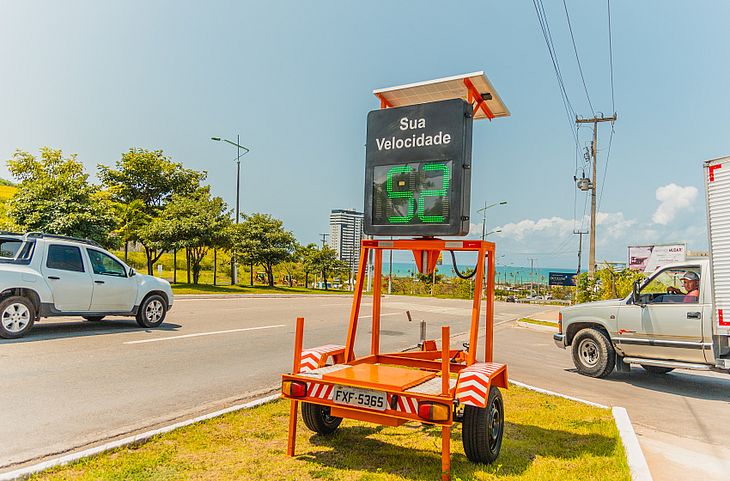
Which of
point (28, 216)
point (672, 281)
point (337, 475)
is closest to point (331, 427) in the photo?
point (337, 475)

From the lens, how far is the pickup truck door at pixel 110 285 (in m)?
11.3

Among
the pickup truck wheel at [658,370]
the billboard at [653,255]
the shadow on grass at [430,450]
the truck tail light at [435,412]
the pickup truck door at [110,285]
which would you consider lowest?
the pickup truck wheel at [658,370]

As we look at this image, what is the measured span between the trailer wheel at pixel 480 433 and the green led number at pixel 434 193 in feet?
5.51

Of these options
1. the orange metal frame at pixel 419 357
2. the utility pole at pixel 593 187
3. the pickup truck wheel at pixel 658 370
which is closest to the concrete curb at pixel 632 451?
the orange metal frame at pixel 419 357

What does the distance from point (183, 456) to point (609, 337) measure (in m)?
7.99

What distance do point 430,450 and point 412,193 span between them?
252 centimetres

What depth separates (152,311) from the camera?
12.5 meters

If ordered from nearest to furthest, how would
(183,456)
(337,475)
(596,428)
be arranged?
(337,475) → (183,456) → (596,428)

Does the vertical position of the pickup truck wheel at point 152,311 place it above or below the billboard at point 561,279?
below

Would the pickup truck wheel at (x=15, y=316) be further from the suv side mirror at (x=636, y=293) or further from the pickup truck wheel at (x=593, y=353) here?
the suv side mirror at (x=636, y=293)

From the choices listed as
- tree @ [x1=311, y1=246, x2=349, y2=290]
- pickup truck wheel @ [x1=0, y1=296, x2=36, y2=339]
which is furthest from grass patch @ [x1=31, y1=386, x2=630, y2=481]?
tree @ [x1=311, y1=246, x2=349, y2=290]

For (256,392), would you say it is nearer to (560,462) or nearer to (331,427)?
(331,427)

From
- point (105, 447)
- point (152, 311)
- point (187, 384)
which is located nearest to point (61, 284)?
point (152, 311)

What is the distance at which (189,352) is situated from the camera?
971 cm
